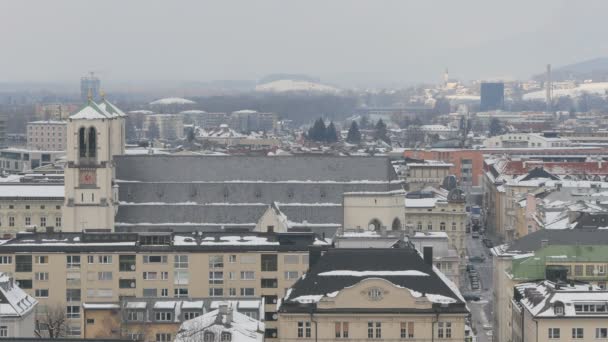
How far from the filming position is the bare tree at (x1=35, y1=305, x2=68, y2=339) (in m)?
62.5

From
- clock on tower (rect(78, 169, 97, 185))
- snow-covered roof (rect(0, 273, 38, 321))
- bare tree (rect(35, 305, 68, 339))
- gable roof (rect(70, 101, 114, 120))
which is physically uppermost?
gable roof (rect(70, 101, 114, 120))

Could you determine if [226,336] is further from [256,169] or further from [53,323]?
[256,169]

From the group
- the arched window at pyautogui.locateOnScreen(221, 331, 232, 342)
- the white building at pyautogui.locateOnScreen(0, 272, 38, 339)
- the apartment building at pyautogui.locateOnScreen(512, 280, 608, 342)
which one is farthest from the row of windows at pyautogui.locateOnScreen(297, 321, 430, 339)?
the white building at pyautogui.locateOnScreen(0, 272, 38, 339)

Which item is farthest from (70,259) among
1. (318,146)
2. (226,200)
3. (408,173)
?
(318,146)

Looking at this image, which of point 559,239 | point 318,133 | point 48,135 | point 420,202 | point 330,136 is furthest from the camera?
point 318,133

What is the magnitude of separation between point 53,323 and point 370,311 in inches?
500

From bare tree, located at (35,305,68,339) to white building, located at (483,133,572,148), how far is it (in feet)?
350

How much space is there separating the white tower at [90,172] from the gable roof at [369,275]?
22.4m

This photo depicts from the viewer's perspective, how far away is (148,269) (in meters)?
66.7

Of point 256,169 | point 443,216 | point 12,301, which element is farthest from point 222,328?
point 443,216

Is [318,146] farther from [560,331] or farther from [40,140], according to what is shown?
[560,331]


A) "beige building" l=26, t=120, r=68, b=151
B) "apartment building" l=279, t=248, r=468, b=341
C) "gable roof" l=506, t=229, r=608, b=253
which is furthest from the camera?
"beige building" l=26, t=120, r=68, b=151

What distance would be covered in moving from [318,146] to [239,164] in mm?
89042

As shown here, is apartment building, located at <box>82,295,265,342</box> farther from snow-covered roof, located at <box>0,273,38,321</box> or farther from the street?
the street
